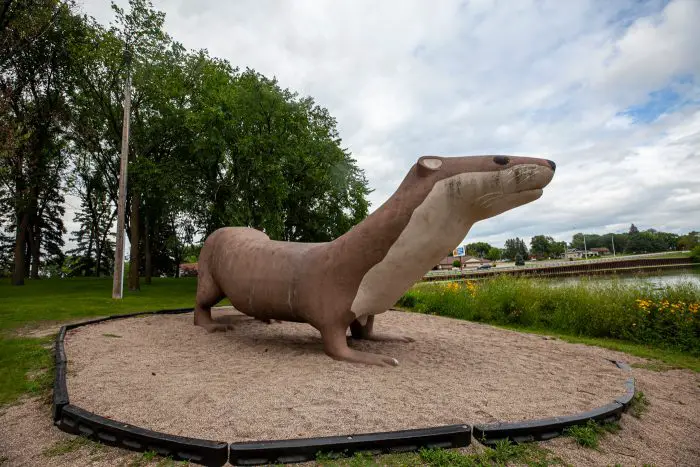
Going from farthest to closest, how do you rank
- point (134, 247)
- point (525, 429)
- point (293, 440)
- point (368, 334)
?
point (134, 247), point (368, 334), point (525, 429), point (293, 440)

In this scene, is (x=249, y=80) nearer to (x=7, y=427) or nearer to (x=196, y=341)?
(x=196, y=341)

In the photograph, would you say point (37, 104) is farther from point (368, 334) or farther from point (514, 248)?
point (514, 248)

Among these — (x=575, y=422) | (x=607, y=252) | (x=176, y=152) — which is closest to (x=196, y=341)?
(x=575, y=422)

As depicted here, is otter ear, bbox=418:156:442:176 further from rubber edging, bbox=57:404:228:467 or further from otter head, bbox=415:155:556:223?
rubber edging, bbox=57:404:228:467

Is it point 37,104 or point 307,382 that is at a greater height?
point 37,104

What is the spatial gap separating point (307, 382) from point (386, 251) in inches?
60.9

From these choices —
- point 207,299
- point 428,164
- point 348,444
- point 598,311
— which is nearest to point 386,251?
point 428,164

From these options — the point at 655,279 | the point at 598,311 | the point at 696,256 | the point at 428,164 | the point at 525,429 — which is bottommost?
the point at 525,429

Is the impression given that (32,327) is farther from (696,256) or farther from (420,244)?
(696,256)

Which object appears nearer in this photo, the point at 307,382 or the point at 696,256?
the point at 307,382

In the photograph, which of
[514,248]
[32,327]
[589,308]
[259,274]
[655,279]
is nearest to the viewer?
[259,274]

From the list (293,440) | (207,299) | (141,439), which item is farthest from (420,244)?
(207,299)

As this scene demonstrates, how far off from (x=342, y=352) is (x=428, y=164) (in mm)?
2240

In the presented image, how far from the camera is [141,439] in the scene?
7.63ft
